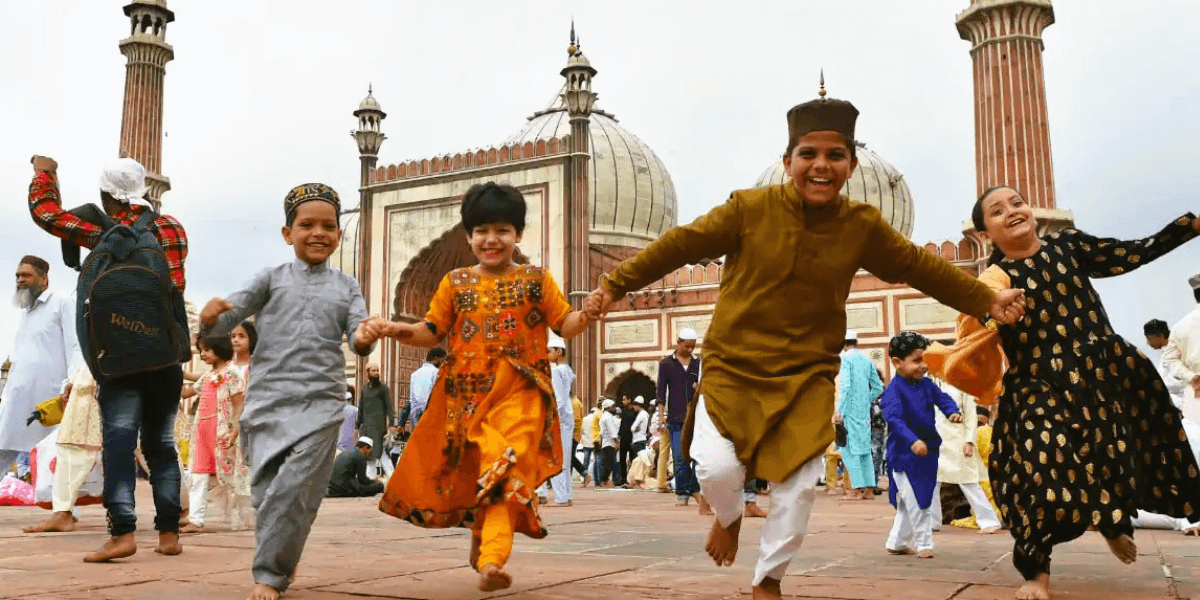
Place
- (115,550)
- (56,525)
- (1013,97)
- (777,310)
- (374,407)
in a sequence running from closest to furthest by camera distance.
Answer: (777,310), (115,550), (56,525), (374,407), (1013,97)

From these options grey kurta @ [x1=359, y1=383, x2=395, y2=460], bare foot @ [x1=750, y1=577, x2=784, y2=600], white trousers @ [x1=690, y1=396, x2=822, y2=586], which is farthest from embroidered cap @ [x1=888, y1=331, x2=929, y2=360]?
grey kurta @ [x1=359, y1=383, x2=395, y2=460]

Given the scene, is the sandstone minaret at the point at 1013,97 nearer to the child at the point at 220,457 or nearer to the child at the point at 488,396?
the child at the point at 220,457

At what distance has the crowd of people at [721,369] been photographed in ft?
8.70

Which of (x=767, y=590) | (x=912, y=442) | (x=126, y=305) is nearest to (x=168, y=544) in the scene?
(x=126, y=305)

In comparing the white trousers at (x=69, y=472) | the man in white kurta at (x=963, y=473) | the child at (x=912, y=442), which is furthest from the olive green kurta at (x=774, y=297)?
the white trousers at (x=69, y=472)

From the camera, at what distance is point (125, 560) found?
3.71 m

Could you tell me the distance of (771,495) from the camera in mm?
2572

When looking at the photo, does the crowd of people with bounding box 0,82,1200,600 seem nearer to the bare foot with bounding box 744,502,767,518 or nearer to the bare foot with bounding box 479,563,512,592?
the bare foot with bounding box 479,563,512,592

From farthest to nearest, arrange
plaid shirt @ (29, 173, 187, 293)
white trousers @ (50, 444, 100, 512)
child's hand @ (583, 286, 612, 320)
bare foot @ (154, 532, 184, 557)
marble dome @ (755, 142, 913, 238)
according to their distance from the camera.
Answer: marble dome @ (755, 142, 913, 238), white trousers @ (50, 444, 100, 512), plaid shirt @ (29, 173, 187, 293), bare foot @ (154, 532, 184, 557), child's hand @ (583, 286, 612, 320)

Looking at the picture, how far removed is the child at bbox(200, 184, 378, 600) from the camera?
280cm

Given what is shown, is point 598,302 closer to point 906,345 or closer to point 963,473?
point 906,345

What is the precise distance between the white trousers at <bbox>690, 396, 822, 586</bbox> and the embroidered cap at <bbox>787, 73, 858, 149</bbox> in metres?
0.81

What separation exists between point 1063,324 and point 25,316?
17.4ft

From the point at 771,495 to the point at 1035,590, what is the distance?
900 mm
